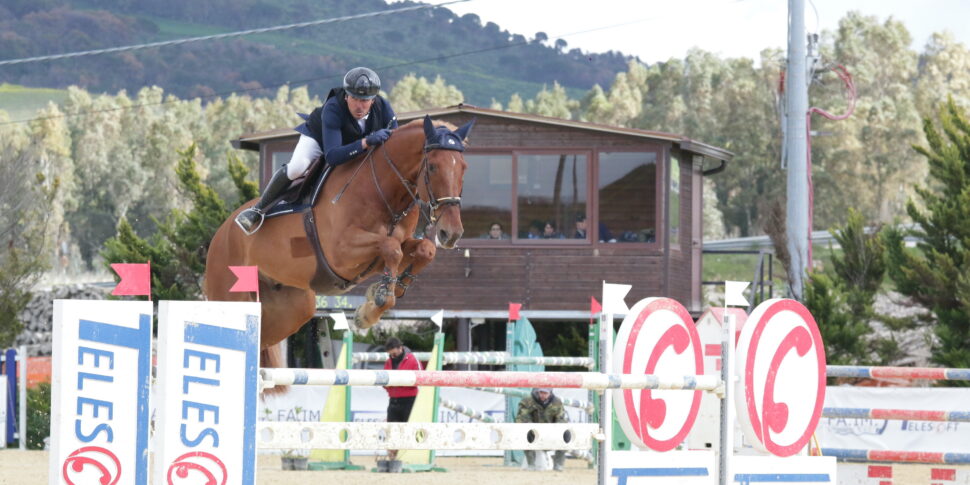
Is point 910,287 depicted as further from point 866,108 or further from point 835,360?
point 866,108

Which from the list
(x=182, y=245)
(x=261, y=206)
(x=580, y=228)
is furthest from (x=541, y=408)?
(x=182, y=245)

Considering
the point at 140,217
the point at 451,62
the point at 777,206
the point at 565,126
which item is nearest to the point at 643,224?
the point at 565,126

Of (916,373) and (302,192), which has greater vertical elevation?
(302,192)

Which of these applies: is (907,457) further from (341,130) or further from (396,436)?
(396,436)

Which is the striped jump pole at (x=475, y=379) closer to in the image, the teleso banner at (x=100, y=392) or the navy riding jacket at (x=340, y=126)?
the teleso banner at (x=100, y=392)

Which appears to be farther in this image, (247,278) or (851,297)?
(851,297)

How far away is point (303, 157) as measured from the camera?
24.2 ft

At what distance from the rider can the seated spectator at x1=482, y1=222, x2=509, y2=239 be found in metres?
10.8

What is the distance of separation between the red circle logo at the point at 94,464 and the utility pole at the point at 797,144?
52.6 ft

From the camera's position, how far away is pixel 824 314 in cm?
1720

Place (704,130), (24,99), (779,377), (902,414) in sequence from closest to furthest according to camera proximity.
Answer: (779,377) → (902,414) → (704,130) → (24,99)

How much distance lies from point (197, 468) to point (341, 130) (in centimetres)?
339

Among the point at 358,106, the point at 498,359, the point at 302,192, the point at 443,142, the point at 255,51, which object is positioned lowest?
the point at 498,359

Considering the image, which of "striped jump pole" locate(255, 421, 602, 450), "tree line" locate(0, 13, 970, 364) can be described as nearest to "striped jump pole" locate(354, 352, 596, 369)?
"striped jump pole" locate(255, 421, 602, 450)
